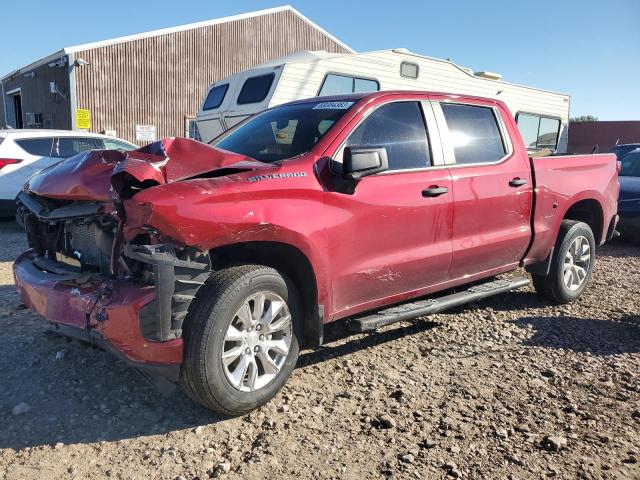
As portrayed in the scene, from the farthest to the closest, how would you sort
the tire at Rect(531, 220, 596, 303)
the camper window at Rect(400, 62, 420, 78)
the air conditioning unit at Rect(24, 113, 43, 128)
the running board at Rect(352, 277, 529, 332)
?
the air conditioning unit at Rect(24, 113, 43, 128) < the camper window at Rect(400, 62, 420, 78) < the tire at Rect(531, 220, 596, 303) < the running board at Rect(352, 277, 529, 332)

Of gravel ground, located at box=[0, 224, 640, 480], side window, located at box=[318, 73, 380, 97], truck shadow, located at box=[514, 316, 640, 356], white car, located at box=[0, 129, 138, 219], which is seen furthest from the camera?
side window, located at box=[318, 73, 380, 97]

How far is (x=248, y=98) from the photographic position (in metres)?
9.55

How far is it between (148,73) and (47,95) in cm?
451

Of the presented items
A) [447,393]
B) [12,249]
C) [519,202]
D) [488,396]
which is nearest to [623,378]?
[488,396]

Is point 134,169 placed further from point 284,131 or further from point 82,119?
point 82,119

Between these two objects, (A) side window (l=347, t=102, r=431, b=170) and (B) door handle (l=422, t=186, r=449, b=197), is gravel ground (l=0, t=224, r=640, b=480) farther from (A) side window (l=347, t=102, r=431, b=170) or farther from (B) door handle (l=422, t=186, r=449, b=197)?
(A) side window (l=347, t=102, r=431, b=170)

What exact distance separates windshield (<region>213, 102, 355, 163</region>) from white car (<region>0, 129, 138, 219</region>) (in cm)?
466

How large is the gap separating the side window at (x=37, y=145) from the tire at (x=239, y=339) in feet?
24.1

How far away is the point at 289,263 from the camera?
3.29 metres

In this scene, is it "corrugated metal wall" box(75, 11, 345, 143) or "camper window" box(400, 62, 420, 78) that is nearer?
"camper window" box(400, 62, 420, 78)

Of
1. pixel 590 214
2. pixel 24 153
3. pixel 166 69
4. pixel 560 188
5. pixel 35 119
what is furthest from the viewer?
pixel 35 119

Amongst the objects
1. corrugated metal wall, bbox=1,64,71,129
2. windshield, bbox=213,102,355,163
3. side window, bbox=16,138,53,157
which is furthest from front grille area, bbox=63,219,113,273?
corrugated metal wall, bbox=1,64,71,129

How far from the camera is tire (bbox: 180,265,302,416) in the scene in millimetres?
2744

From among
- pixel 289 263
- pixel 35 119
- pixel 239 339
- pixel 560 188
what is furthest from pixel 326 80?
pixel 35 119
